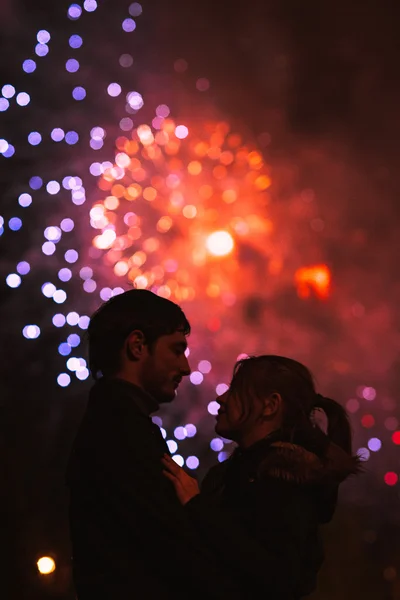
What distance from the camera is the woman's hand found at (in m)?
1.98

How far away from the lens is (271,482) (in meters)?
2.07

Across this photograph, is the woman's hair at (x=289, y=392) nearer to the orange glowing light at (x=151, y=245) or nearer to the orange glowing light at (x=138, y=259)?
the orange glowing light at (x=138, y=259)

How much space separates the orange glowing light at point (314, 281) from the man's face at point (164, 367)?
4400 millimetres

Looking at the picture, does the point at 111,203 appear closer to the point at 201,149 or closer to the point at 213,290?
the point at 201,149

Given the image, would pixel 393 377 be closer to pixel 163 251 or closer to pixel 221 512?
pixel 163 251

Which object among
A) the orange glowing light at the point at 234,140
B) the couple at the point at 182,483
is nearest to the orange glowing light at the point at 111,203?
the orange glowing light at the point at 234,140

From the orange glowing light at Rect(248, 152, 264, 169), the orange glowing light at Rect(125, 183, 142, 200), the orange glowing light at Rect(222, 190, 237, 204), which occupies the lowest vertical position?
the orange glowing light at Rect(125, 183, 142, 200)

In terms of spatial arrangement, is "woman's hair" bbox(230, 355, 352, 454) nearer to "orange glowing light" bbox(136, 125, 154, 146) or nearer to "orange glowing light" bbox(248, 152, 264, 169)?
"orange glowing light" bbox(136, 125, 154, 146)

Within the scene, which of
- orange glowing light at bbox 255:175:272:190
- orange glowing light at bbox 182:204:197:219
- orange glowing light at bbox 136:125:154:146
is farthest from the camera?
orange glowing light at bbox 255:175:272:190

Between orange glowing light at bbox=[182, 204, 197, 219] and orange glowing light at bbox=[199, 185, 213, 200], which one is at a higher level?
orange glowing light at bbox=[199, 185, 213, 200]

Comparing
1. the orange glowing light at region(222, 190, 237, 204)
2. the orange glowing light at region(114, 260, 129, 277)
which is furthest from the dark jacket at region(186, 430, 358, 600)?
the orange glowing light at region(222, 190, 237, 204)

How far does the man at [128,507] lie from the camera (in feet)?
6.25

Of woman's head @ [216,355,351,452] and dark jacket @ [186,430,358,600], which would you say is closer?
dark jacket @ [186,430,358,600]

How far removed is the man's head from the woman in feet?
0.69
